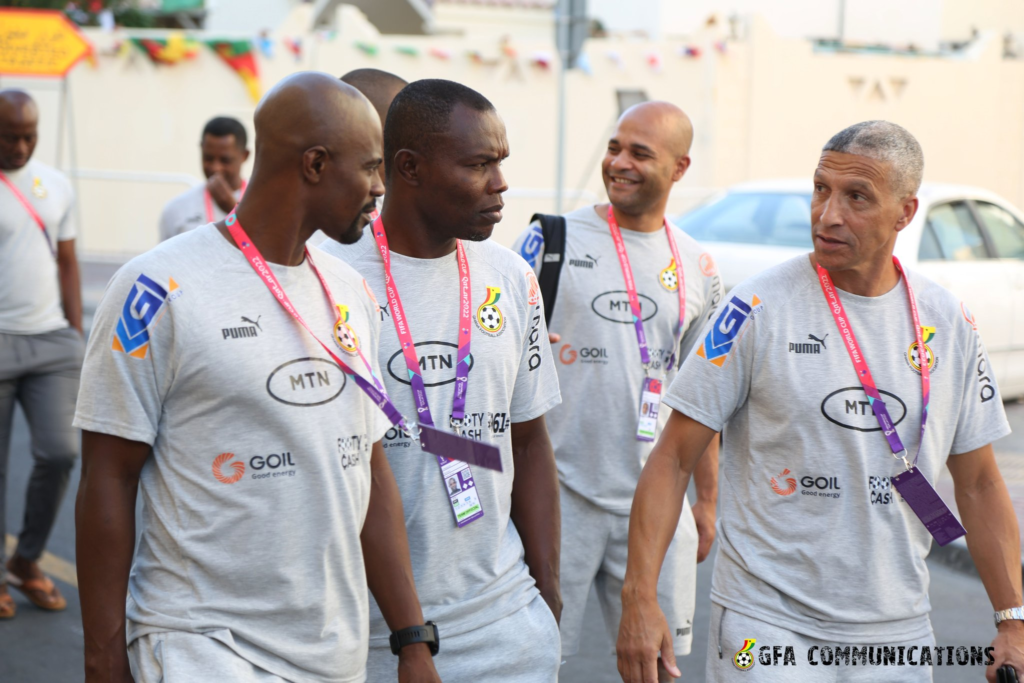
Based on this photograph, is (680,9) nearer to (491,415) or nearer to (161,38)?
(161,38)

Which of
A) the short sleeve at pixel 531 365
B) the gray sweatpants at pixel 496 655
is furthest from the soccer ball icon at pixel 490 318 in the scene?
the gray sweatpants at pixel 496 655

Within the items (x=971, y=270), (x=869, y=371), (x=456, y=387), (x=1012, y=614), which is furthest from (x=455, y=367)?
(x=971, y=270)

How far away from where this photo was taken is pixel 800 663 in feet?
9.28

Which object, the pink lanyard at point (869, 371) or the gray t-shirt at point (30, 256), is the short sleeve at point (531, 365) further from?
the gray t-shirt at point (30, 256)

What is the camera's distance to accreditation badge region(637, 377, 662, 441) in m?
4.02

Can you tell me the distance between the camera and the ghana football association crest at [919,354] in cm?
293

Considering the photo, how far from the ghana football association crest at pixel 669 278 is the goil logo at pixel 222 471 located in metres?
2.35

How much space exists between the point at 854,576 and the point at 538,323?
1038 millimetres

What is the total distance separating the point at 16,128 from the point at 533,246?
2892 mm

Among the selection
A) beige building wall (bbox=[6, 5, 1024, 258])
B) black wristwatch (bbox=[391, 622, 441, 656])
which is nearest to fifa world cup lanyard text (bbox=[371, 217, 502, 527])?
black wristwatch (bbox=[391, 622, 441, 656])

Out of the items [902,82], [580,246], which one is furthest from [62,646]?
[902,82]

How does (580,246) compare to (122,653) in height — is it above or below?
above

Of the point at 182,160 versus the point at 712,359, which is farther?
the point at 182,160

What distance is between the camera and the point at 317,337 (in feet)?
7.59
